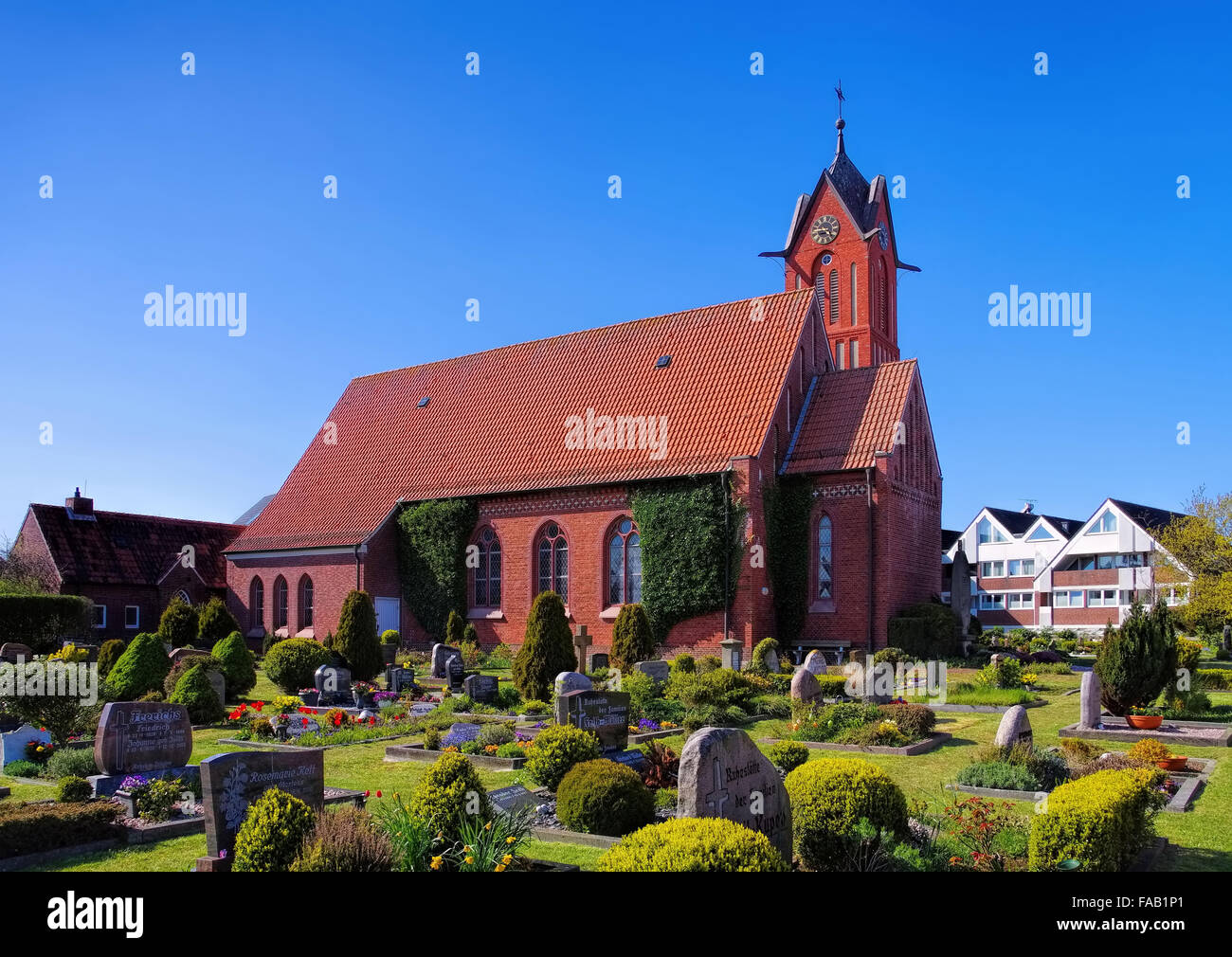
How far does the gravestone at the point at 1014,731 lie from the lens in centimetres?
1291

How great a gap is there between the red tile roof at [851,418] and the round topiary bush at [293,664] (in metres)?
15.5

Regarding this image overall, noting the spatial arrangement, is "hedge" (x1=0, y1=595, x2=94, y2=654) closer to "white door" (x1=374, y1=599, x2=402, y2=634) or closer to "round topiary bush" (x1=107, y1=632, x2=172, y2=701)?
"white door" (x1=374, y1=599, x2=402, y2=634)

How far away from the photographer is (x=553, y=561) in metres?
33.4

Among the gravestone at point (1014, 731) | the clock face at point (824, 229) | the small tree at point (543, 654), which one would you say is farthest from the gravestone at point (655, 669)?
the clock face at point (824, 229)

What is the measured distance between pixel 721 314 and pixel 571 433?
6.97 meters

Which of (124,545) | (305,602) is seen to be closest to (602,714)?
(305,602)

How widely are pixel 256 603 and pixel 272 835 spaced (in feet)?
115

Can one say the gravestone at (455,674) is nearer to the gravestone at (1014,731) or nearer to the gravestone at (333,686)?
the gravestone at (333,686)

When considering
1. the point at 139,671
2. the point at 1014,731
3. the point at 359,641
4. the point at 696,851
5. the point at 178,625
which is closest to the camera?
the point at 696,851

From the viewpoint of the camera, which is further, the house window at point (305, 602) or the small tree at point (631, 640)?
the house window at point (305, 602)

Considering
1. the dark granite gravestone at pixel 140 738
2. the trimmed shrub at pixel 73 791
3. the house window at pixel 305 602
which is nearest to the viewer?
the trimmed shrub at pixel 73 791

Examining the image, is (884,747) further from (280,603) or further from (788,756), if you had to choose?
(280,603)
